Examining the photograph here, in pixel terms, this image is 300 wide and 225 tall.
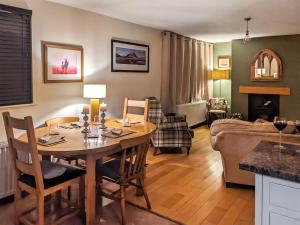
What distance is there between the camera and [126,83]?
4.92 m

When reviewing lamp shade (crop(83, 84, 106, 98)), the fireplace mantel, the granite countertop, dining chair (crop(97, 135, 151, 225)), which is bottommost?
dining chair (crop(97, 135, 151, 225))

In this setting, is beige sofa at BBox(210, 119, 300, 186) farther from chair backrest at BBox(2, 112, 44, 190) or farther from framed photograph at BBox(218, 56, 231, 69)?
framed photograph at BBox(218, 56, 231, 69)

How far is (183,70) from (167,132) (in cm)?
227

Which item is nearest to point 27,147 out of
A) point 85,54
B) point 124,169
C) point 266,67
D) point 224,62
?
point 124,169

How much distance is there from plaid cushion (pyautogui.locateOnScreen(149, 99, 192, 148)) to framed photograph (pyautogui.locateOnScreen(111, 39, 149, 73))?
2.67 ft

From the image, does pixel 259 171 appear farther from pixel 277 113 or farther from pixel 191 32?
pixel 277 113

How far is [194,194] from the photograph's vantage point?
314 centimetres

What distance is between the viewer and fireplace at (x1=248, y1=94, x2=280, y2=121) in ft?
22.6

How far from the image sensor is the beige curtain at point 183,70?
582 centimetres

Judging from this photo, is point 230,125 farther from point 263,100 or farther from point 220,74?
point 220,74

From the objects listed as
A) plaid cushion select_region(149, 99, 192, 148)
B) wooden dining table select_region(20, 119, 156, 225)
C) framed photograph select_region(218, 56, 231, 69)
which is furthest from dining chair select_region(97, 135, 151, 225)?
framed photograph select_region(218, 56, 231, 69)

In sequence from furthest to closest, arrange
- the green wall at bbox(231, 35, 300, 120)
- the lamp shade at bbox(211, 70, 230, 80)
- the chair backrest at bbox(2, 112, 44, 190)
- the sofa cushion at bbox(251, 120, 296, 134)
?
the lamp shade at bbox(211, 70, 230, 80), the green wall at bbox(231, 35, 300, 120), the sofa cushion at bbox(251, 120, 296, 134), the chair backrest at bbox(2, 112, 44, 190)

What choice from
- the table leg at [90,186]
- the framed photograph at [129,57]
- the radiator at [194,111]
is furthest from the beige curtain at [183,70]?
the table leg at [90,186]

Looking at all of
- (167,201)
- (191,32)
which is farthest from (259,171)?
(191,32)
